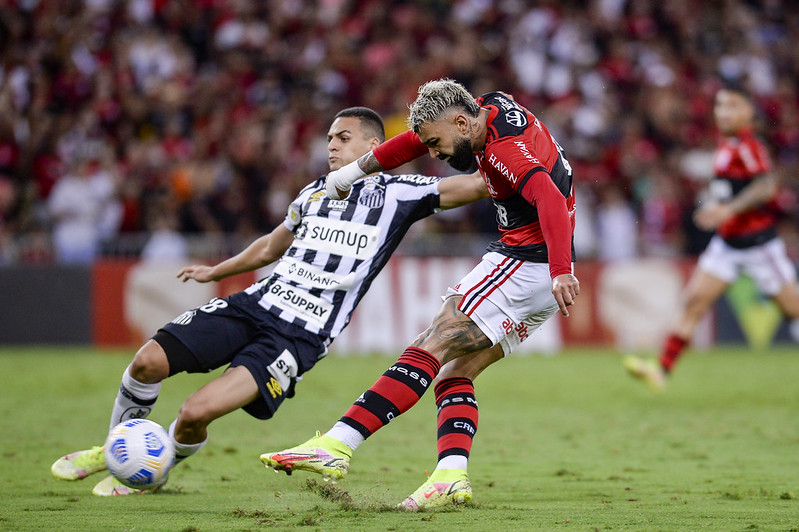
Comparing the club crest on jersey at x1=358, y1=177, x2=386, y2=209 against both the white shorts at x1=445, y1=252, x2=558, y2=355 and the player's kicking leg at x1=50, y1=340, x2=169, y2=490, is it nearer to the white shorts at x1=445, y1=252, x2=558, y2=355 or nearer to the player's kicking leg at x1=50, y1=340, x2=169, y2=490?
the white shorts at x1=445, y1=252, x2=558, y2=355

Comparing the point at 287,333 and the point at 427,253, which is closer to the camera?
the point at 287,333

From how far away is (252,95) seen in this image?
17.4 meters

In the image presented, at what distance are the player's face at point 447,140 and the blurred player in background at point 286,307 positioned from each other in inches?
22.9

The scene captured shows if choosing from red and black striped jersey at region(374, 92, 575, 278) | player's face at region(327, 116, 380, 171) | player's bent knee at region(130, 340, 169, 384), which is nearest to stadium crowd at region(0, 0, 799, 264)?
player's face at region(327, 116, 380, 171)

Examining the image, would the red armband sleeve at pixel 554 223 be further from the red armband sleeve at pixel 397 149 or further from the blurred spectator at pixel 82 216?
the blurred spectator at pixel 82 216

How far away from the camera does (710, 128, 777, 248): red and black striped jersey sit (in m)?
10.6

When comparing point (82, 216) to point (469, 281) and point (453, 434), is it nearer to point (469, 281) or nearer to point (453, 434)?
point (469, 281)

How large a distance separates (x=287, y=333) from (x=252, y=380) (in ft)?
1.22

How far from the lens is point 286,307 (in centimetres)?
567

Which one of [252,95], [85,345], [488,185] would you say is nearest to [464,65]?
[252,95]

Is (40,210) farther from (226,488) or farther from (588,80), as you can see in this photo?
(226,488)

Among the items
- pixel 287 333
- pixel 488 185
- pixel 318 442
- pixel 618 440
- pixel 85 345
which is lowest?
pixel 85 345

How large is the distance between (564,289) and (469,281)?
872mm

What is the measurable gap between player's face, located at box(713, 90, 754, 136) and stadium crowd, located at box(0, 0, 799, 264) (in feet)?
17.6
